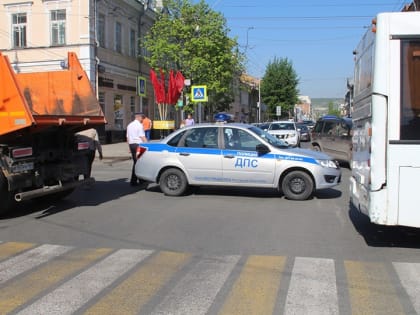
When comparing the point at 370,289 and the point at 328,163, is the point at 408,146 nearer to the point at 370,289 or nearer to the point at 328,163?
the point at 370,289

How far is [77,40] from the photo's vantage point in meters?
28.5

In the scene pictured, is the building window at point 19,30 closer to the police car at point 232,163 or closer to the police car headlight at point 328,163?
the police car at point 232,163

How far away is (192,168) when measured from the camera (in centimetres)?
1071

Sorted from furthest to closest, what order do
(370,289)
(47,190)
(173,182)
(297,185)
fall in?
(173,182) < (297,185) < (47,190) < (370,289)

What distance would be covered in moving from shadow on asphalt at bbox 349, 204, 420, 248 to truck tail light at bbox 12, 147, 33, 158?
18.1 feet

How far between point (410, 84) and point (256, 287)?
3.02m

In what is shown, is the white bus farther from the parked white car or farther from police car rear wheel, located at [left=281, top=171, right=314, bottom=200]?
the parked white car

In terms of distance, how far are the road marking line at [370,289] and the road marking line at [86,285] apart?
2400mm

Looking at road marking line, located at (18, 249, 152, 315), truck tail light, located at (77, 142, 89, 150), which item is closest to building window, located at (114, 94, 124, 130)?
truck tail light, located at (77, 142, 89, 150)

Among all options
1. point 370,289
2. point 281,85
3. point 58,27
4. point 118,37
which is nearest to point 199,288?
point 370,289

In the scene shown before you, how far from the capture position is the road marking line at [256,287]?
441 cm

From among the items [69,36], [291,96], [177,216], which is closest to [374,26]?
[177,216]

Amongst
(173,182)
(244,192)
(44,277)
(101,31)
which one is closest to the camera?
(44,277)

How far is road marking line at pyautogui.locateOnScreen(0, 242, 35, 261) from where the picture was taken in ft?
20.6
